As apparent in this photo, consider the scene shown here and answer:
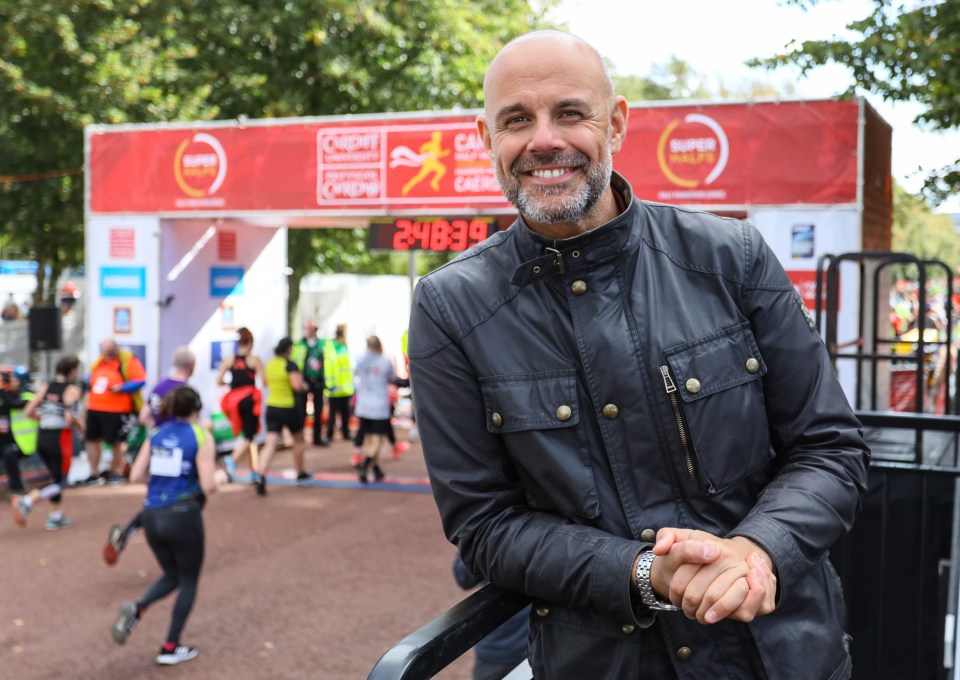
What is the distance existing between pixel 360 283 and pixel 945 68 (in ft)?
60.3

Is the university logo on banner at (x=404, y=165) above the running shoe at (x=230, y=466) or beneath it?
above

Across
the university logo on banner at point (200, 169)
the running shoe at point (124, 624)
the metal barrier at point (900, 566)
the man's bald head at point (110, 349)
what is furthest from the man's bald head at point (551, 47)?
the university logo on banner at point (200, 169)

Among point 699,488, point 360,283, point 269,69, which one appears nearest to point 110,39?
point 269,69

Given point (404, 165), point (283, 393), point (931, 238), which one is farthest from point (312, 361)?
point (931, 238)

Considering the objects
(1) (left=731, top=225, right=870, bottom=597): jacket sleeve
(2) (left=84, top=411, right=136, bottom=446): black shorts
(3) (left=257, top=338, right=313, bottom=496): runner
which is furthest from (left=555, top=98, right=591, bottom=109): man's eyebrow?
(2) (left=84, top=411, right=136, bottom=446): black shorts

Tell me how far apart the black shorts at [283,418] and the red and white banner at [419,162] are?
8.32ft

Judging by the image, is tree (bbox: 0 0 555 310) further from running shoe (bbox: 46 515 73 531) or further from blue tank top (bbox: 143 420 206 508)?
blue tank top (bbox: 143 420 206 508)

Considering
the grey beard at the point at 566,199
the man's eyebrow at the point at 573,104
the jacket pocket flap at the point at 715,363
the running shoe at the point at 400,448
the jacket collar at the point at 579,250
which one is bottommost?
the running shoe at the point at 400,448

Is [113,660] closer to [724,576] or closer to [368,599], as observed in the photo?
[368,599]

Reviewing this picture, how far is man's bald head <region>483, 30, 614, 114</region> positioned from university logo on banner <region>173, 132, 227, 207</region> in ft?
40.2

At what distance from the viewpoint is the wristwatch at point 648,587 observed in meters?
1.60

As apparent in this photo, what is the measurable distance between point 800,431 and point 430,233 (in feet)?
34.5

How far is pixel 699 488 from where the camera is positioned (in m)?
1.69

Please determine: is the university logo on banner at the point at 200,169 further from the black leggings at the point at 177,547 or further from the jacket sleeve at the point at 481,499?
the jacket sleeve at the point at 481,499
